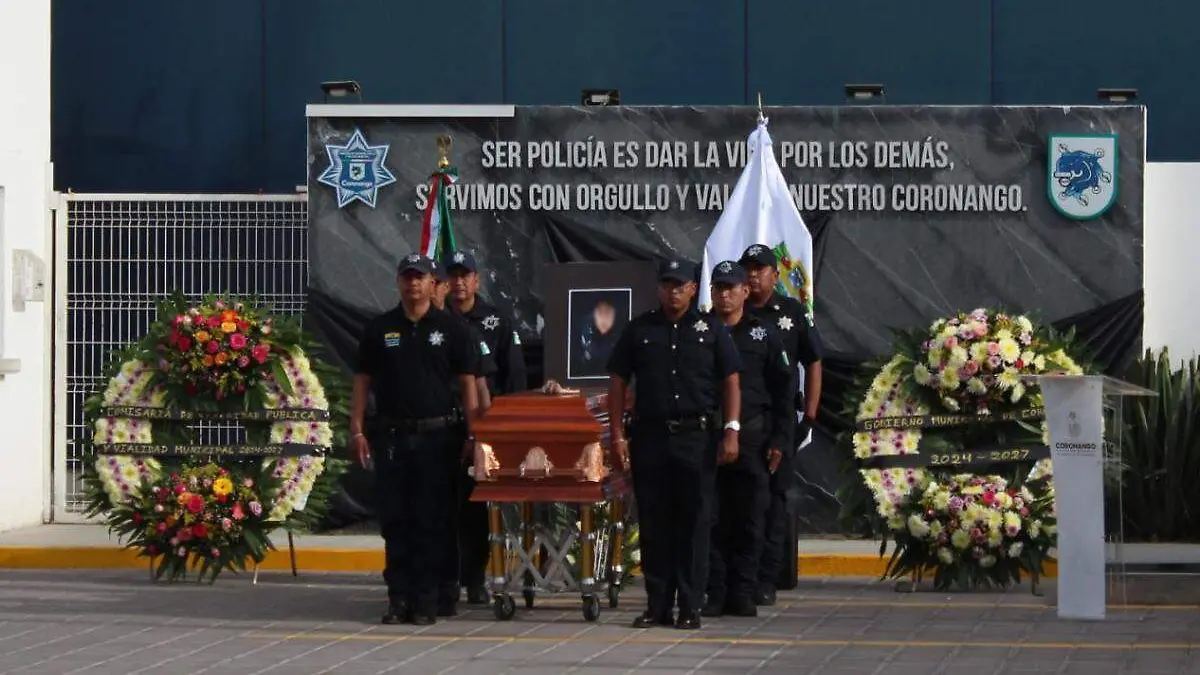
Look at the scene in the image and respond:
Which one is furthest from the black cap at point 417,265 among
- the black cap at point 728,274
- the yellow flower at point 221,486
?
the yellow flower at point 221,486

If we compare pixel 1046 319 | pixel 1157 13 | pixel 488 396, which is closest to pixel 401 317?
pixel 488 396

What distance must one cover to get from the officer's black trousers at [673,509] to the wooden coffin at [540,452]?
0.25m

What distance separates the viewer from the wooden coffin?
12.0 metres

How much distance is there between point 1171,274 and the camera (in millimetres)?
17641

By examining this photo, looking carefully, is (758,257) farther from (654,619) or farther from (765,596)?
(654,619)

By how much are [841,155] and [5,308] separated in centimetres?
653

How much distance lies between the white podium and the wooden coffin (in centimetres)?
246

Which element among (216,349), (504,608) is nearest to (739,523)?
(504,608)

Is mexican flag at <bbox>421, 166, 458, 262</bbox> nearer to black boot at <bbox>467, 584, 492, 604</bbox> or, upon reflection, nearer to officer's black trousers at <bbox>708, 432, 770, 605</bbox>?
black boot at <bbox>467, 584, 492, 604</bbox>

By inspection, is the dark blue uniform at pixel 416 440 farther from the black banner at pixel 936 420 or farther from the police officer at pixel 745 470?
the black banner at pixel 936 420

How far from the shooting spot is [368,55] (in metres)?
21.3

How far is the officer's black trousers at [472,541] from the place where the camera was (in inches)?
515

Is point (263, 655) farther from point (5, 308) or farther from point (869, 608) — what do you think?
point (5, 308)

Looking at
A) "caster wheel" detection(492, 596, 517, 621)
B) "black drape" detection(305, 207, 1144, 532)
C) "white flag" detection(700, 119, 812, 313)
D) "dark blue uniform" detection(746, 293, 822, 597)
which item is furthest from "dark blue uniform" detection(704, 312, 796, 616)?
"black drape" detection(305, 207, 1144, 532)
